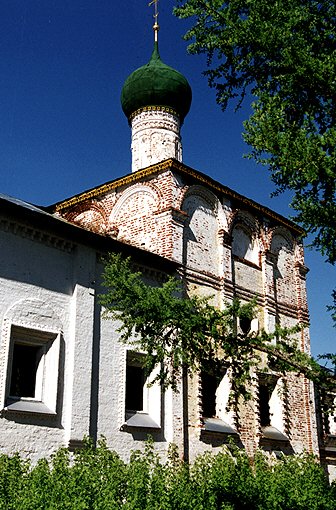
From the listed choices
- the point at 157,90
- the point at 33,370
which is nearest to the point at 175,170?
the point at 157,90

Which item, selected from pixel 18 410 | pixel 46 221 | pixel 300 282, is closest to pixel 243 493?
pixel 18 410

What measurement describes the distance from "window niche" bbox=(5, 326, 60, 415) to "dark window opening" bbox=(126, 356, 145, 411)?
1.94 metres

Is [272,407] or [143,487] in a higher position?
[272,407]

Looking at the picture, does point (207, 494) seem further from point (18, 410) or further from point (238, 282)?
point (238, 282)

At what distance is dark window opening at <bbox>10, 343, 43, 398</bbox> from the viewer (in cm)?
988

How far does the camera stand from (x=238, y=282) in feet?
49.0

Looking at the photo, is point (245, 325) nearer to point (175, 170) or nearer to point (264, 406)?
point (264, 406)

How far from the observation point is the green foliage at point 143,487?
633 centimetres

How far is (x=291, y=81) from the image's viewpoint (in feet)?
27.3

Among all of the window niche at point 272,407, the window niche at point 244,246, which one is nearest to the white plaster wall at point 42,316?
the window niche at point 244,246

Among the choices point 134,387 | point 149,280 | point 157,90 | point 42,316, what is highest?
point 157,90

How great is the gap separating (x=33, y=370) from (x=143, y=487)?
152 inches

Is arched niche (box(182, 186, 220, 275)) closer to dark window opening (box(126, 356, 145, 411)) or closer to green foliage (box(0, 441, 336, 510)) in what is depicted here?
dark window opening (box(126, 356, 145, 411))

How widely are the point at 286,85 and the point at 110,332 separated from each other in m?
5.25
